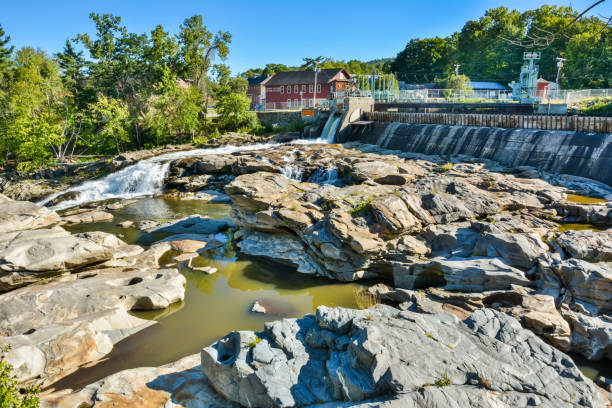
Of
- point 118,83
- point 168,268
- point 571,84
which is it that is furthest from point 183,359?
point 571,84

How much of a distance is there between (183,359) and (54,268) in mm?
7449

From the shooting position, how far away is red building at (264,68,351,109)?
214 ft

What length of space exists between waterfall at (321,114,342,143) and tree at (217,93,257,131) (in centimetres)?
1164

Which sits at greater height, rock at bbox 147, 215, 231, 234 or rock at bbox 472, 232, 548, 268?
rock at bbox 472, 232, 548, 268

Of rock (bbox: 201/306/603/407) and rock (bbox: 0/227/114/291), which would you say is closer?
rock (bbox: 201/306/603/407)

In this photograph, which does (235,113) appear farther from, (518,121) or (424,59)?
(424,59)

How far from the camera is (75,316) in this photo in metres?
12.0

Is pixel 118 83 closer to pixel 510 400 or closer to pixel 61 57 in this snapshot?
pixel 61 57

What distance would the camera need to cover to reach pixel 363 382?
6.80 metres

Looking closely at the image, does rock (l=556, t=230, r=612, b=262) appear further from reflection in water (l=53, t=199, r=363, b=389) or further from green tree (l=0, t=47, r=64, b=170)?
green tree (l=0, t=47, r=64, b=170)

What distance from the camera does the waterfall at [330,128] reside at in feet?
133

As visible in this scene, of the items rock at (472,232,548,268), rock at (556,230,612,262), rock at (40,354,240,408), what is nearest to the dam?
rock at (556,230,612,262)

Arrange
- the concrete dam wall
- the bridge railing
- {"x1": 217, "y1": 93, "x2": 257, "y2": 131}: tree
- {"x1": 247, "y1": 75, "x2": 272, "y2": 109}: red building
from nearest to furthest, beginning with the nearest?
1. the concrete dam wall
2. the bridge railing
3. {"x1": 217, "y1": 93, "x2": 257, "y2": 131}: tree
4. {"x1": 247, "y1": 75, "x2": 272, "y2": 109}: red building

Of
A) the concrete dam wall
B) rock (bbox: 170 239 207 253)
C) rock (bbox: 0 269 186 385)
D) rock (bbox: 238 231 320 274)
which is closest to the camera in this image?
rock (bbox: 0 269 186 385)
